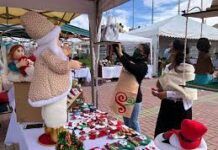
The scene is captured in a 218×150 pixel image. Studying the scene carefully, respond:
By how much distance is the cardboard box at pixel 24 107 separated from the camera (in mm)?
1781

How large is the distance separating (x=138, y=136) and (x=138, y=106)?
906 mm

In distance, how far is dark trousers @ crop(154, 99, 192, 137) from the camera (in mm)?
1928

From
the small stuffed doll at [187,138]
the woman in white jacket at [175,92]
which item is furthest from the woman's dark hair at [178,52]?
the small stuffed doll at [187,138]

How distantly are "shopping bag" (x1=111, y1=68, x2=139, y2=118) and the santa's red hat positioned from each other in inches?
51.3

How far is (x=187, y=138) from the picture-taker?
89 cm

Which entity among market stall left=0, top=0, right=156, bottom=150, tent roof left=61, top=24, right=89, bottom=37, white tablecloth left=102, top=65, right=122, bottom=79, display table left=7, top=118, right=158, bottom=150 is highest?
tent roof left=61, top=24, right=89, bottom=37

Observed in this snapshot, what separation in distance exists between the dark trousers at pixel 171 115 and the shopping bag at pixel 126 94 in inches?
11.8

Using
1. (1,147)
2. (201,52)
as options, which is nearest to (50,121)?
(201,52)

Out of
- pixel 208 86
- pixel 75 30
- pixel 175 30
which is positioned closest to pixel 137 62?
pixel 208 86

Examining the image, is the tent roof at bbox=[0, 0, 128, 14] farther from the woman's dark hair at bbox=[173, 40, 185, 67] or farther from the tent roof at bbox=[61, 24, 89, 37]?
the tent roof at bbox=[61, 24, 89, 37]

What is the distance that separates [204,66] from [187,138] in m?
0.45

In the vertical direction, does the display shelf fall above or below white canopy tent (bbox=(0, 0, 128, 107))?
below

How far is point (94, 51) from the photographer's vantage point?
9.80 feet

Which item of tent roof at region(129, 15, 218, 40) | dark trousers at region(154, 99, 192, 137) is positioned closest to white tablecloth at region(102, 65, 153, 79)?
tent roof at region(129, 15, 218, 40)
